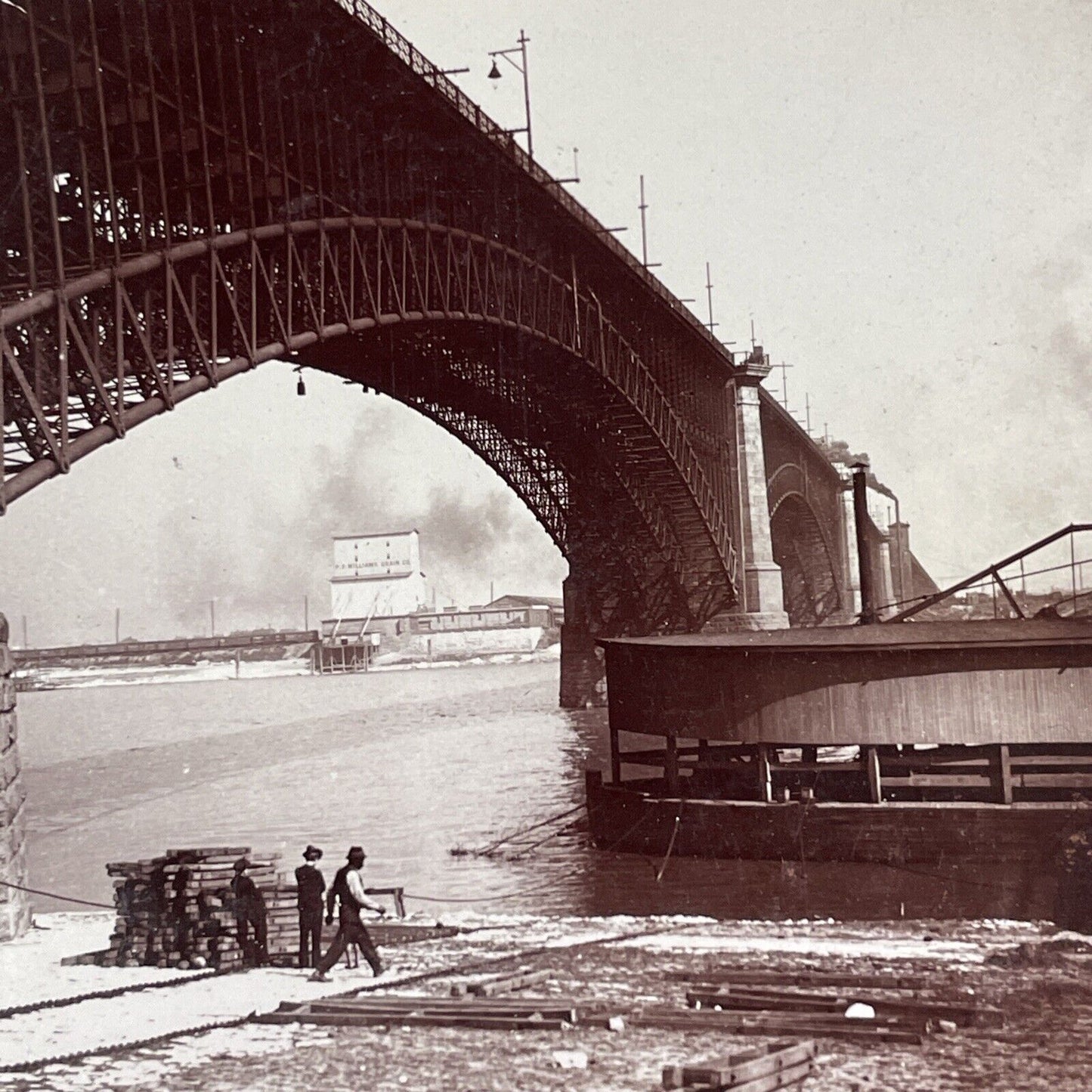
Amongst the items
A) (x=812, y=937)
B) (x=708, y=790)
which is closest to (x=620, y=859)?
(x=708, y=790)

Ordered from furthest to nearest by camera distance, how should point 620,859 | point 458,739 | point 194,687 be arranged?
point 194,687 < point 458,739 < point 620,859

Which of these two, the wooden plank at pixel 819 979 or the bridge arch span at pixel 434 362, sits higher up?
the bridge arch span at pixel 434 362

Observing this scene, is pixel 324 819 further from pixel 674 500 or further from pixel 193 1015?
pixel 674 500

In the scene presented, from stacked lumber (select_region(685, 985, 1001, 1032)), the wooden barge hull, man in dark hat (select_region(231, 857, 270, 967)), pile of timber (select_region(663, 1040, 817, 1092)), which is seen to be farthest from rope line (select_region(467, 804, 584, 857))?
pile of timber (select_region(663, 1040, 817, 1092))

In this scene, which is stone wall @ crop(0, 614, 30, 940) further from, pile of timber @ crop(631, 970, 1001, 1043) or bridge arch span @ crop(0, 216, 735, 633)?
pile of timber @ crop(631, 970, 1001, 1043)

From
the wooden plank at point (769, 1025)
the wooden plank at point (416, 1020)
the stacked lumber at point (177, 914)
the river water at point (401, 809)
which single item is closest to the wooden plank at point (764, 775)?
the river water at point (401, 809)

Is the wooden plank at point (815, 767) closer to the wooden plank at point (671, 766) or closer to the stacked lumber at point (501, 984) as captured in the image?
the wooden plank at point (671, 766)
